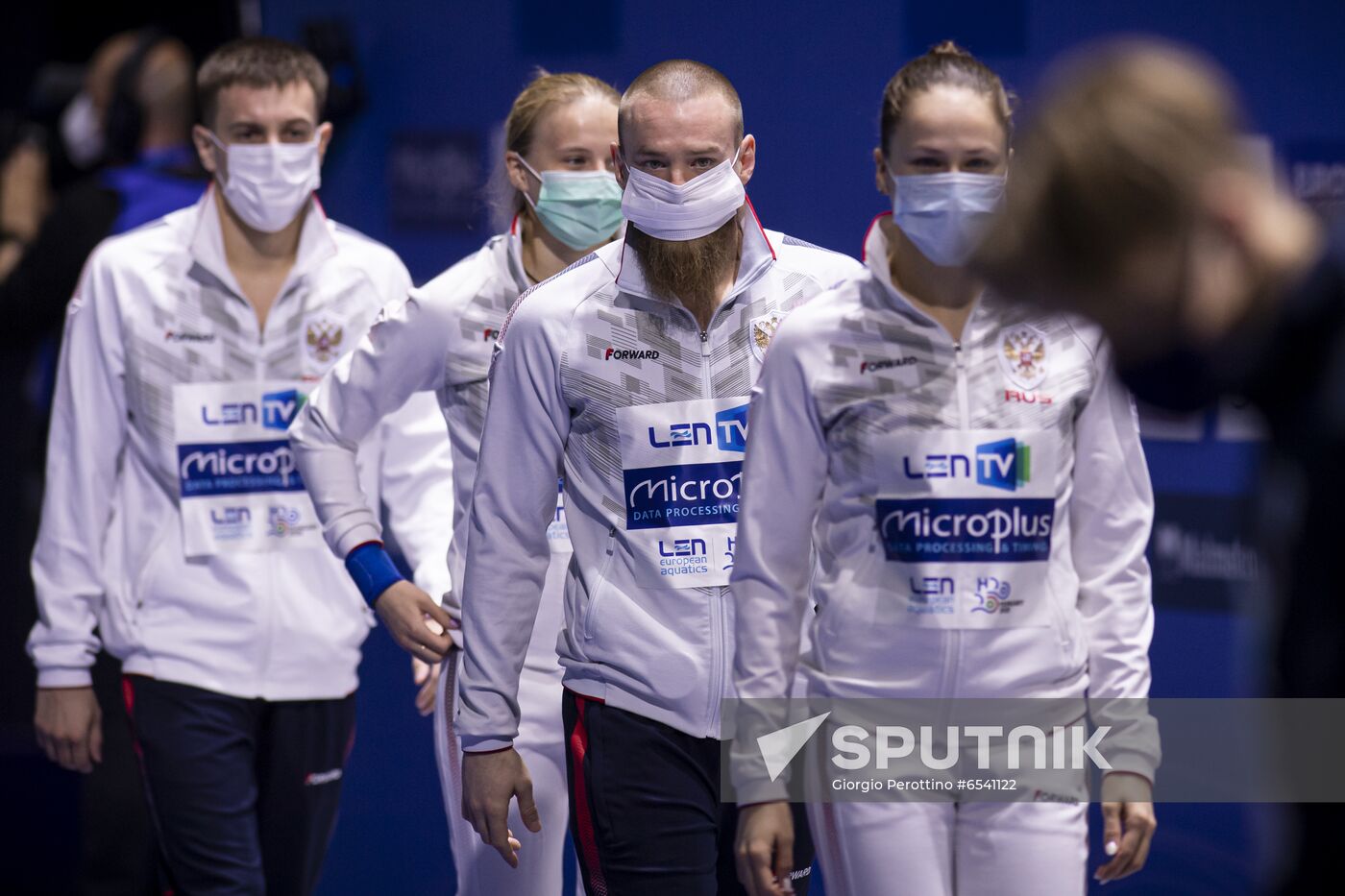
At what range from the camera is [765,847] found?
257cm

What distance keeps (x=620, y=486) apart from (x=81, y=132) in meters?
4.05

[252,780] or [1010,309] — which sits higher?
[1010,309]

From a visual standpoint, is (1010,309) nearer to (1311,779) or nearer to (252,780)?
(1311,779)

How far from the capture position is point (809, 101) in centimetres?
445

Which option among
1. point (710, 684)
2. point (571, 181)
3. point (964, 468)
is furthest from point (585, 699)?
point (571, 181)

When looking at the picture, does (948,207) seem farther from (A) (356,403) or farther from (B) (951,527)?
(A) (356,403)

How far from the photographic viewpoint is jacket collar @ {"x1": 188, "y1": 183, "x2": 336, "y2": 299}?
13.0 ft

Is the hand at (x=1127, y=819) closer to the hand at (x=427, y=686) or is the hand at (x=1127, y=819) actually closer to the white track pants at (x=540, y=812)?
the white track pants at (x=540, y=812)

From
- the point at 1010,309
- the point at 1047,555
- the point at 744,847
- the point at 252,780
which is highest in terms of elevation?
the point at 1010,309

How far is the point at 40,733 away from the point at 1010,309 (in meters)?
2.43

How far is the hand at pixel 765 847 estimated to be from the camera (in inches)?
101

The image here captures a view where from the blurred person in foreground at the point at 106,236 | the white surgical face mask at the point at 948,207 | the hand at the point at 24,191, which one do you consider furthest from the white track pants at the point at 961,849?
the hand at the point at 24,191

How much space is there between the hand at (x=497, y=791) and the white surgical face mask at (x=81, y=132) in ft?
12.2

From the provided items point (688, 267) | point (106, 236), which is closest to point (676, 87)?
point (688, 267)
